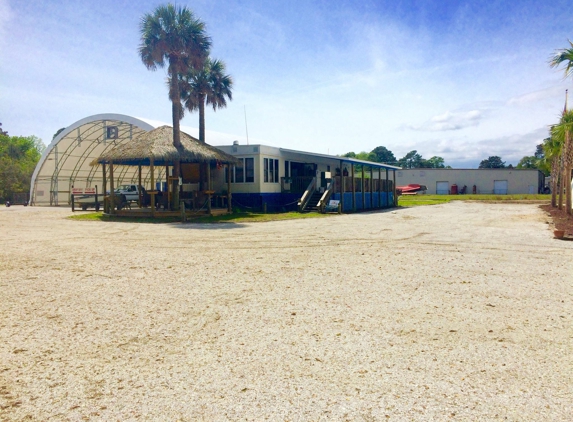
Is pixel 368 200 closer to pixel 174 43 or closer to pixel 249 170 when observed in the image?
pixel 249 170

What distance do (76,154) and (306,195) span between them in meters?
19.8

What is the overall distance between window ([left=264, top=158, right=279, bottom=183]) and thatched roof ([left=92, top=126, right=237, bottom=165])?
253 centimetres

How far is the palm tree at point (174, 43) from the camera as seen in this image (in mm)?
20078

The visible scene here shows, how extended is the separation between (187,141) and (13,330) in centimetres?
1768

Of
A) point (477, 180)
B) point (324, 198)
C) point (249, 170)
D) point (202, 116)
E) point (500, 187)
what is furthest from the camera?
point (477, 180)

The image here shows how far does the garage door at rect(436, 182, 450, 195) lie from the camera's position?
60.9 meters

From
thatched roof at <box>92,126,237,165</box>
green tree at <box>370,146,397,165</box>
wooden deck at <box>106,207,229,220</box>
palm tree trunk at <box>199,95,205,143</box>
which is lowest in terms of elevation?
wooden deck at <box>106,207,229,220</box>

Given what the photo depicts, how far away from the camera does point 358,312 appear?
17.2 ft

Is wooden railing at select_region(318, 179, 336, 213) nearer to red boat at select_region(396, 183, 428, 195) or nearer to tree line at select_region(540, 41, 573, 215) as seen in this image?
tree line at select_region(540, 41, 573, 215)

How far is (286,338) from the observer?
14.4ft

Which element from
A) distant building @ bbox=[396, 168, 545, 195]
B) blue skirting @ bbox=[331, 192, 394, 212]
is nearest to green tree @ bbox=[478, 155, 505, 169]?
distant building @ bbox=[396, 168, 545, 195]

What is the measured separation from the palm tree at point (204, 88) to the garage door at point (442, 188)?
4252cm

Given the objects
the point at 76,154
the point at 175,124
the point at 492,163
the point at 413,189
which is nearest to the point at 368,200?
the point at 175,124

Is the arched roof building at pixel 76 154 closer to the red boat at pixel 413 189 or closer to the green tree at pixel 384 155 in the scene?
the red boat at pixel 413 189
